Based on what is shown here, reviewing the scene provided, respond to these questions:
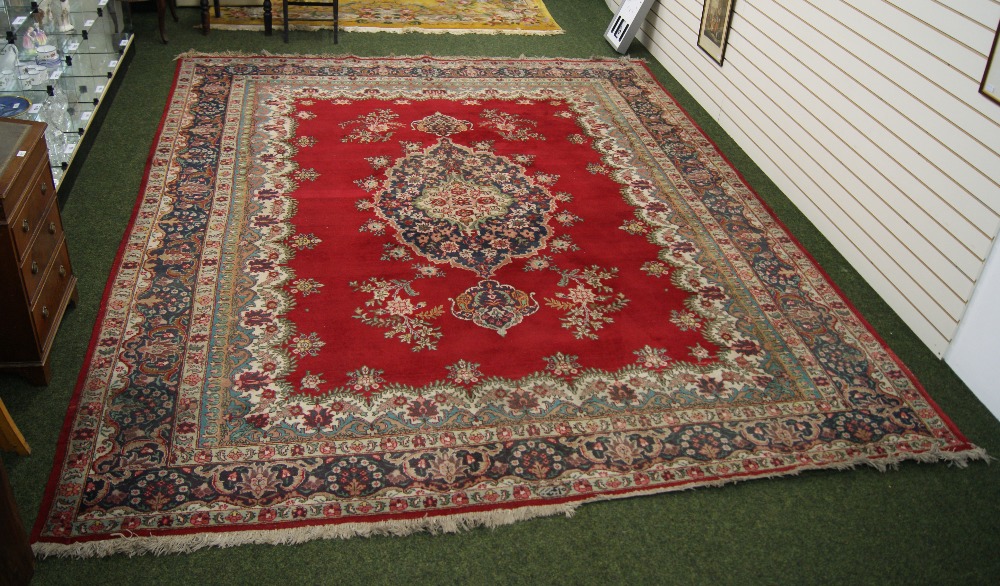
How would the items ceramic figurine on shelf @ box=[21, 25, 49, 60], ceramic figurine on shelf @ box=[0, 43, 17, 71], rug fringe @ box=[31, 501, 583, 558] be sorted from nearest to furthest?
rug fringe @ box=[31, 501, 583, 558] < ceramic figurine on shelf @ box=[0, 43, 17, 71] < ceramic figurine on shelf @ box=[21, 25, 49, 60]

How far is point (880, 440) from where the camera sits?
313cm

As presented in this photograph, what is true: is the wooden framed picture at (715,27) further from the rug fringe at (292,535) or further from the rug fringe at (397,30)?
the rug fringe at (292,535)

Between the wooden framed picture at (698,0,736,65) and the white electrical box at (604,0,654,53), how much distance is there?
659mm

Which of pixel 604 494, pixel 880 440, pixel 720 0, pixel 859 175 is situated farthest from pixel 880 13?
pixel 604 494

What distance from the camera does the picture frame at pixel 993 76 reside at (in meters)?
3.24

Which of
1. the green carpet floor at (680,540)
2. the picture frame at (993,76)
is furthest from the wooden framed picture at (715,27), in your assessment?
the green carpet floor at (680,540)

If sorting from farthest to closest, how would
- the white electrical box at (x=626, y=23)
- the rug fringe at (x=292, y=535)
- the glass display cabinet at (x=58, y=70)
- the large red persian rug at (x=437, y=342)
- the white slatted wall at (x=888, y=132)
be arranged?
the white electrical box at (x=626, y=23), the glass display cabinet at (x=58, y=70), the white slatted wall at (x=888, y=132), the large red persian rug at (x=437, y=342), the rug fringe at (x=292, y=535)

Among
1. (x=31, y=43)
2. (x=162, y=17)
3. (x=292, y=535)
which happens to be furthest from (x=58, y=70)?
(x=292, y=535)

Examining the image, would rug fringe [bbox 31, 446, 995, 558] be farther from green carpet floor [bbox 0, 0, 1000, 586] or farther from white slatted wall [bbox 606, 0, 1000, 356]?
white slatted wall [bbox 606, 0, 1000, 356]

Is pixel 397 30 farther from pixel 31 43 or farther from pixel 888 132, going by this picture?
pixel 888 132

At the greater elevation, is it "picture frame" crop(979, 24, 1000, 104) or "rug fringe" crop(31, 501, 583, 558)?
"picture frame" crop(979, 24, 1000, 104)

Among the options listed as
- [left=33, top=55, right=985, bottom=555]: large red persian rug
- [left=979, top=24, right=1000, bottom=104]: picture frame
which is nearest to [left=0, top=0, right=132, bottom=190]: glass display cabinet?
[left=33, top=55, right=985, bottom=555]: large red persian rug

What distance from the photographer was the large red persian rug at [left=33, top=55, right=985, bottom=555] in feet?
9.24

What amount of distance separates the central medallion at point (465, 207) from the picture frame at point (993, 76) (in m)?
1.97
